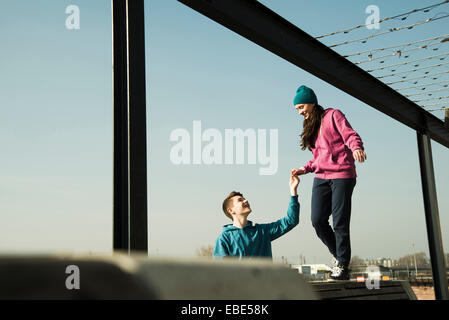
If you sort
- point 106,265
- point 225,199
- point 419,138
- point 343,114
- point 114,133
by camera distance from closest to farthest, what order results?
point 106,265
point 114,133
point 225,199
point 343,114
point 419,138

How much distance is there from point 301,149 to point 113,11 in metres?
2.79

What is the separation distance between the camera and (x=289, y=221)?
15.0ft

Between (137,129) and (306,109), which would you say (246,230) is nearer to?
(306,109)

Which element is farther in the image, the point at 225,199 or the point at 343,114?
the point at 343,114

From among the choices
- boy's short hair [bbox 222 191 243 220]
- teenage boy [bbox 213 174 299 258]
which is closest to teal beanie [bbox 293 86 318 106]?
teenage boy [bbox 213 174 299 258]

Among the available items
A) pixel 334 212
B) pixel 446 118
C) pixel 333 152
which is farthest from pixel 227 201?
pixel 446 118

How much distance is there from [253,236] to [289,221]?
371mm

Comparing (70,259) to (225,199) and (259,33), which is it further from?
(225,199)

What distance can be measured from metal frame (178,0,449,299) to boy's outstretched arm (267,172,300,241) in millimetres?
1289

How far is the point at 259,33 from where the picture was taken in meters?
4.22

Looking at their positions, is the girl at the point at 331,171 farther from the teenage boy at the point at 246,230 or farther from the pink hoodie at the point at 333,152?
the teenage boy at the point at 246,230

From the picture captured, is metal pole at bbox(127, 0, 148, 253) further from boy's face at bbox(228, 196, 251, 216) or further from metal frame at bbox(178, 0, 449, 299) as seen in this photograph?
boy's face at bbox(228, 196, 251, 216)

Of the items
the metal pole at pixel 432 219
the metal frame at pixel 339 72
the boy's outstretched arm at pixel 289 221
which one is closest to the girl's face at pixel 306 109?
the metal frame at pixel 339 72

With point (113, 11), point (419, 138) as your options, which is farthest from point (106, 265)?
point (419, 138)
